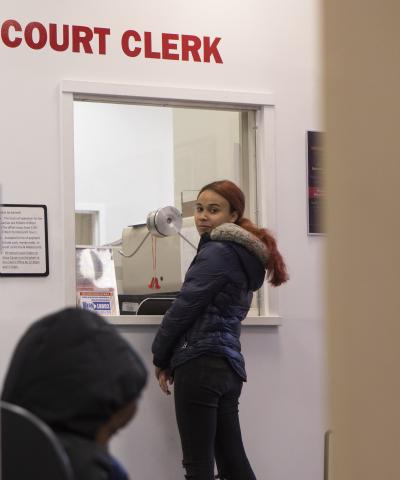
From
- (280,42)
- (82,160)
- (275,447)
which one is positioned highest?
(280,42)

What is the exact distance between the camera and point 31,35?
4.93m

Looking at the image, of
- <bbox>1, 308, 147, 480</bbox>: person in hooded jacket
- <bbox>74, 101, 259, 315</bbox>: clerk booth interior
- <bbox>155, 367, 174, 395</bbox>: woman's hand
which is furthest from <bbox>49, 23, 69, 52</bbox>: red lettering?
<bbox>1, 308, 147, 480</bbox>: person in hooded jacket

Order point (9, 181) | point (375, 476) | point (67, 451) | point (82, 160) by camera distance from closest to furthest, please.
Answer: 1. point (375, 476)
2. point (67, 451)
3. point (9, 181)
4. point (82, 160)

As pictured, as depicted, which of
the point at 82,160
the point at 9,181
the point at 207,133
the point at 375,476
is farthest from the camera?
the point at 82,160

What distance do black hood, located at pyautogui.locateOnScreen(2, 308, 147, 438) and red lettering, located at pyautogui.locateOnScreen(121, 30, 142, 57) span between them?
11.8 feet

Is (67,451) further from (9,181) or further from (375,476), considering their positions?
(9,181)

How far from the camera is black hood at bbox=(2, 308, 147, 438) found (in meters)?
1.56

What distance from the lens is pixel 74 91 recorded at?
4.93 m

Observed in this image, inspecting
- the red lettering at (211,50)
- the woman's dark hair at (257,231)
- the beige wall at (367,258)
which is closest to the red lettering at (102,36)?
the red lettering at (211,50)

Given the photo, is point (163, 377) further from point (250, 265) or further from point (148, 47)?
point (148, 47)

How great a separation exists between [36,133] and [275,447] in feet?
6.48

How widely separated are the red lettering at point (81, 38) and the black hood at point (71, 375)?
11.6 ft

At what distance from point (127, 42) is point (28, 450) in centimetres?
396

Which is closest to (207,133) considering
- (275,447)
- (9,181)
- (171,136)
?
(171,136)
